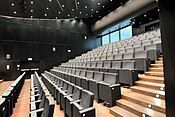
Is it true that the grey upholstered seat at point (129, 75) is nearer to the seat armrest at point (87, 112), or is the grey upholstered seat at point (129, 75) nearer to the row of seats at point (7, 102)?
the seat armrest at point (87, 112)

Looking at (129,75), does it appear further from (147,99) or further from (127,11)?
(127,11)

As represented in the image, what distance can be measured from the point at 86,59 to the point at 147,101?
118 inches

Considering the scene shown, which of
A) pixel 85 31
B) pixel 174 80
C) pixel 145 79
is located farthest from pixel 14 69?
pixel 174 80

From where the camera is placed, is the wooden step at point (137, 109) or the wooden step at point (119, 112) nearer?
the wooden step at point (137, 109)

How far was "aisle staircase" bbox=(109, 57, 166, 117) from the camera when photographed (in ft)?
4.25

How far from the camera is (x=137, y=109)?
1368mm

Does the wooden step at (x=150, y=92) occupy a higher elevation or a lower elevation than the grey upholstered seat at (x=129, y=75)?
lower

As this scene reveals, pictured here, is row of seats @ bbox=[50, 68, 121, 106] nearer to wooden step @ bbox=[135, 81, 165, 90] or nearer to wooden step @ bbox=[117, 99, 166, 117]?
wooden step @ bbox=[117, 99, 166, 117]

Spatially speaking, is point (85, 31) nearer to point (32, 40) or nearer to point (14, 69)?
point (32, 40)

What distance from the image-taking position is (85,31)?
7.33 m

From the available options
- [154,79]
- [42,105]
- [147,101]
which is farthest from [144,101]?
[42,105]

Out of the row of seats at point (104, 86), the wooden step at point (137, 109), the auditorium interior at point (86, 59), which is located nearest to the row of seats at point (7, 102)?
the auditorium interior at point (86, 59)

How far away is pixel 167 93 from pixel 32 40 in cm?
576

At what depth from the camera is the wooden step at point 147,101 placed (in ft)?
4.23
